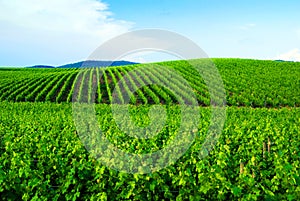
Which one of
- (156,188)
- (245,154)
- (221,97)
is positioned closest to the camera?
(156,188)

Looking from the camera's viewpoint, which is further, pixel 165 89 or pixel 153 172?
pixel 165 89

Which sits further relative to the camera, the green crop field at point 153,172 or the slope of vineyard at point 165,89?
the slope of vineyard at point 165,89

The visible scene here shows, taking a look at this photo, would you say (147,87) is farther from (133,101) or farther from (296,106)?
(296,106)

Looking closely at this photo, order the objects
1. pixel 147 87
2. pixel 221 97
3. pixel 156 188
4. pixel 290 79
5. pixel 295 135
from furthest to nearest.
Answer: pixel 290 79 → pixel 147 87 → pixel 221 97 → pixel 295 135 → pixel 156 188

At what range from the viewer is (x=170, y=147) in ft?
29.3

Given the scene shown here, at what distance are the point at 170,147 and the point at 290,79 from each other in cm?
4039

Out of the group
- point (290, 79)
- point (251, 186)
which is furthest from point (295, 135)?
point (290, 79)

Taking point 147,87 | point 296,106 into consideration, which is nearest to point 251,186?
point 296,106

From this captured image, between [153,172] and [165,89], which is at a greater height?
[153,172]

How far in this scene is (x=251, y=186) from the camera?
5328 millimetres

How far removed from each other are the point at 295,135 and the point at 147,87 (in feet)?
94.6

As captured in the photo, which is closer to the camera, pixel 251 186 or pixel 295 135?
pixel 251 186

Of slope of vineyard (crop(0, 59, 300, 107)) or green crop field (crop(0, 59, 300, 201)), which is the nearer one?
green crop field (crop(0, 59, 300, 201))

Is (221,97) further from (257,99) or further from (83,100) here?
(83,100)
